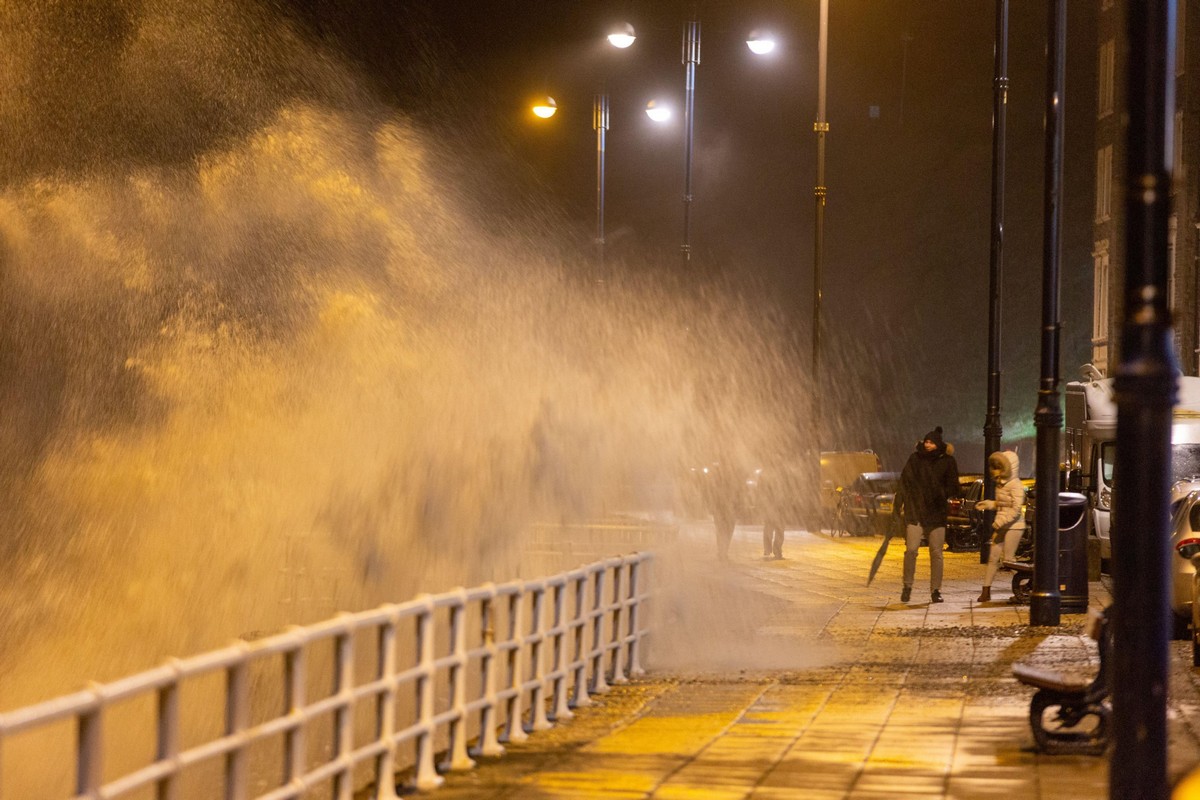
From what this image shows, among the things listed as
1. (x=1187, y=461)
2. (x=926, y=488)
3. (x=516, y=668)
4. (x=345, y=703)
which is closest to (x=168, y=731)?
(x=345, y=703)

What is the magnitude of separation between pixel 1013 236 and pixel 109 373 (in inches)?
1317

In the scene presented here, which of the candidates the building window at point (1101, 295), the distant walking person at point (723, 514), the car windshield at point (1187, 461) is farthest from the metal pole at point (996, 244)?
the building window at point (1101, 295)

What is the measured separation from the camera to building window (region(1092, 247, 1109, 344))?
45219 millimetres

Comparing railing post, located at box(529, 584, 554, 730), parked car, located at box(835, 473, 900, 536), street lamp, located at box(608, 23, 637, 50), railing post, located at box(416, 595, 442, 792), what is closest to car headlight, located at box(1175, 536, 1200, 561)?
railing post, located at box(529, 584, 554, 730)

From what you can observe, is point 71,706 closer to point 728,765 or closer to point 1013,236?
point 728,765

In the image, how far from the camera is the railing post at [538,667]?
9.98 m

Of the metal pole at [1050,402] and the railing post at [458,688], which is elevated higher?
the metal pole at [1050,402]

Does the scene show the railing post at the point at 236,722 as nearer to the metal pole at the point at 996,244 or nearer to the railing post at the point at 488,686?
the railing post at the point at 488,686

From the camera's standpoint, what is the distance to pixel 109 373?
28969 millimetres

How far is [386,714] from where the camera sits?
25.8ft

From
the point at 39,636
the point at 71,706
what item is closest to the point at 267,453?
the point at 39,636

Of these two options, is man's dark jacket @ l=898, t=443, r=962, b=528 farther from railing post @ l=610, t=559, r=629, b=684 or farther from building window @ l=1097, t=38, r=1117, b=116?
building window @ l=1097, t=38, r=1117, b=116

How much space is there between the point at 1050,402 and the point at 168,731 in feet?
37.6

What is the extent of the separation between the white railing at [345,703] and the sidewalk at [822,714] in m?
0.30
